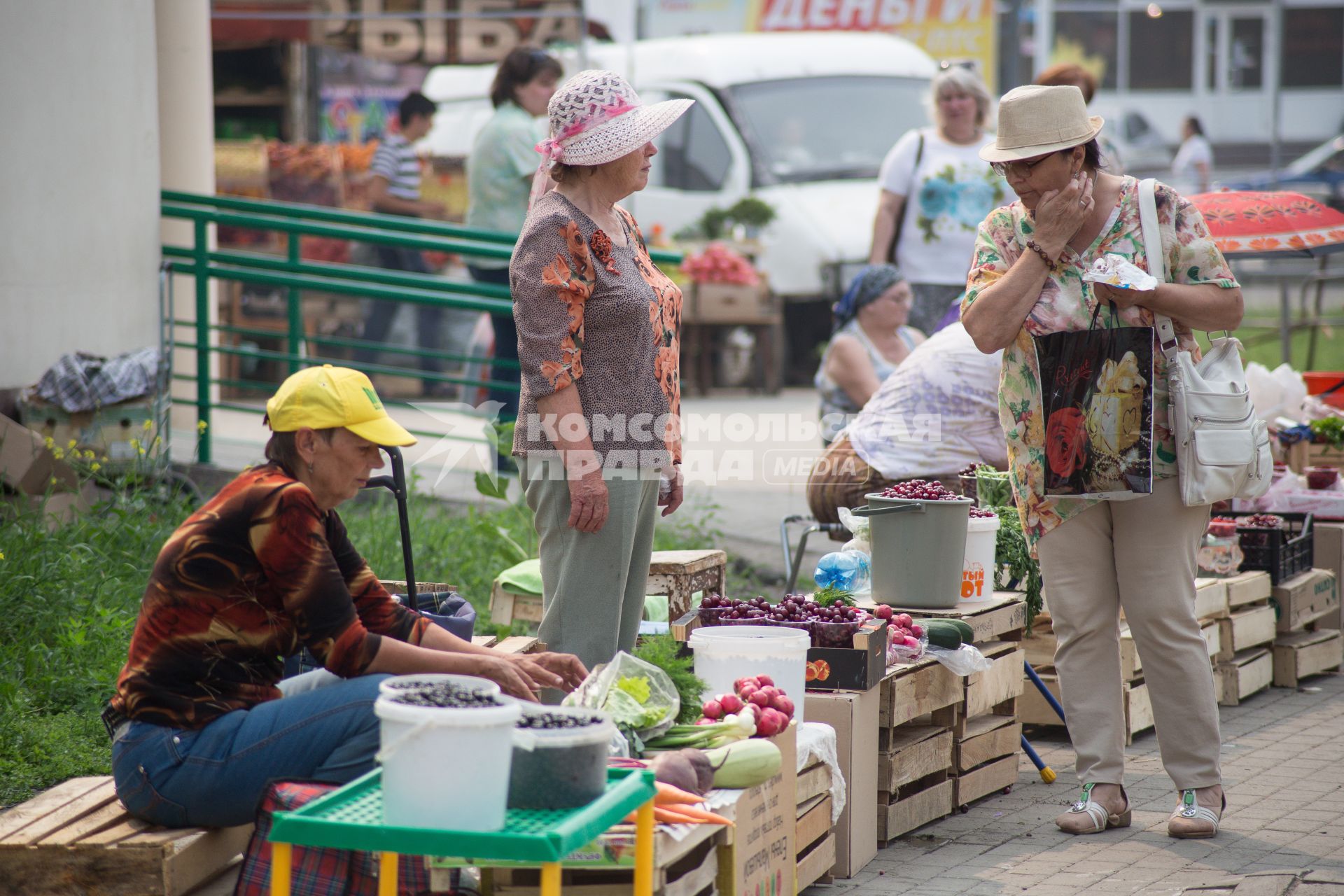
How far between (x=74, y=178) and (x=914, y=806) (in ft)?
15.4

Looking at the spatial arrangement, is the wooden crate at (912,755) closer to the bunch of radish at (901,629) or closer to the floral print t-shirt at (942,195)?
the bunch of radish at (901,629)

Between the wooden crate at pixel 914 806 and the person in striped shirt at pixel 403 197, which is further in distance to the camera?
the person in striped shirt at pixel 403 197

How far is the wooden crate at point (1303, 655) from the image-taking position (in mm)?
6227

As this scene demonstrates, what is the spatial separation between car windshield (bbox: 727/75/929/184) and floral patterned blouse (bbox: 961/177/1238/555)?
924 cm

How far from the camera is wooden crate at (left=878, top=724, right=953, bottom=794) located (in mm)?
4176

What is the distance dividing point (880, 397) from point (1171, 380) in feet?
6.49

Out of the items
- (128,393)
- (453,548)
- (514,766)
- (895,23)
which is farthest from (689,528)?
(895,23)

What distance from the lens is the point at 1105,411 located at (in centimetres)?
409

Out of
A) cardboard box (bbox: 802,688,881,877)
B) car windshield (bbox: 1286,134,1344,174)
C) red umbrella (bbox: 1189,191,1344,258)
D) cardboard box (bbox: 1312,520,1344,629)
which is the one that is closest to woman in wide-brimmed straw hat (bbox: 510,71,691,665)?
cardboard box (bbox: 802,688,881,877)

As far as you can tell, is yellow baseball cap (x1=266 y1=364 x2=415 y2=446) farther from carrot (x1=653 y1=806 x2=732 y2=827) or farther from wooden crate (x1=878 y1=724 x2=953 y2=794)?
wooden crate (x1=878 y1=724 x2=953 y2=794)

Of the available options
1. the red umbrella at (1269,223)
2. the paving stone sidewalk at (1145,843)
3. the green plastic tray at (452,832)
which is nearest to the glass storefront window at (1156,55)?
the red umbrella at (1269,223)

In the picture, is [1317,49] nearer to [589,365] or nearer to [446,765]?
[589,365]

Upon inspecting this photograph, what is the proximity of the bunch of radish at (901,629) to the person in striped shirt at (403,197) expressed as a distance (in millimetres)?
7399

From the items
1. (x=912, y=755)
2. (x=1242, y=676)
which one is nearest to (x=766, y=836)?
(x=912, y=755)
